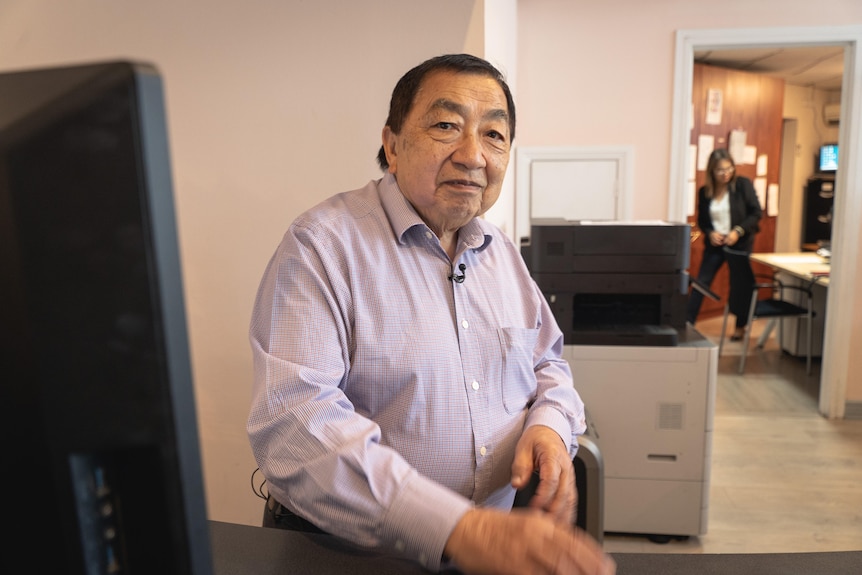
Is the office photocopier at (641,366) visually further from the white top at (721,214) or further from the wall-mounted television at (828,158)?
the wall-mounted television at (828,158)

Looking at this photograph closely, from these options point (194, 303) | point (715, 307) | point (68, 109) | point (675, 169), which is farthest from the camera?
point (715, 307)

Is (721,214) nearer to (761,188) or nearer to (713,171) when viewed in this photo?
(713,171)

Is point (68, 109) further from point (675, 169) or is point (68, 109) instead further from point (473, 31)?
point (675, 169)

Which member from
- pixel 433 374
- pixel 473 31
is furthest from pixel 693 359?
pixel 433 374

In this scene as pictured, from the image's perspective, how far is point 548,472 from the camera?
3.32ft

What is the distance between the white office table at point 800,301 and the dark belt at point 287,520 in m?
3.96

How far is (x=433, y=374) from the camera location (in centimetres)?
111

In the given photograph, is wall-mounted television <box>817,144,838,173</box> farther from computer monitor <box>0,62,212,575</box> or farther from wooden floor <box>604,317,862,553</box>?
computer monitor <box>0,62,212,575</box>

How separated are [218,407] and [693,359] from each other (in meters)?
1.68

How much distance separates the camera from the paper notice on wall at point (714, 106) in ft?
19.0

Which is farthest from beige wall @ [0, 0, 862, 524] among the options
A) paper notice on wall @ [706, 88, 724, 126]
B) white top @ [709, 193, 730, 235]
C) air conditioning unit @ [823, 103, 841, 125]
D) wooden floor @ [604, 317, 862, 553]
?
air conditioning unit @ [823, 103, 841, 125]

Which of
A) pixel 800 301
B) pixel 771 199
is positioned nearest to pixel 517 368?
pixel 800 301

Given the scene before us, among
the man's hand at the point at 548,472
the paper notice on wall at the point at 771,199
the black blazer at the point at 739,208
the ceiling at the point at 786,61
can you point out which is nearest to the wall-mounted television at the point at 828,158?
the ceiling at the point at 786,61

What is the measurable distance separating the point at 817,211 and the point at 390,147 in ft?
25.0
